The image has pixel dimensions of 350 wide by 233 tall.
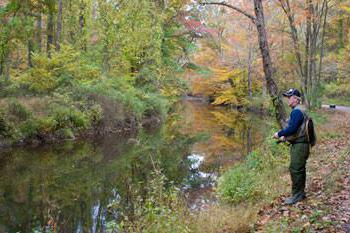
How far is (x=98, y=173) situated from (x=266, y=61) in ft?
21.5

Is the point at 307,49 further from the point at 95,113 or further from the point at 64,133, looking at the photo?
the point at 64,133

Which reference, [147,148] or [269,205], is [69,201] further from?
→ [147,148]

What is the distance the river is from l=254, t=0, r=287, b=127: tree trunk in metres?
3.12

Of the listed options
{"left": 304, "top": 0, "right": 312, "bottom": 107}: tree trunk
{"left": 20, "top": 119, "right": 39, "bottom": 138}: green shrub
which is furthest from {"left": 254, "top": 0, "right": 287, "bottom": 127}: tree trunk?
{"left": 20, "top": 119, "right": 39, "bottom": 138}: green shrub

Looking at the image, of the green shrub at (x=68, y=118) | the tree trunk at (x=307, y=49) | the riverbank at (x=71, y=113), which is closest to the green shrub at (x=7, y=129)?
the riverbank at (x=71, y=113)

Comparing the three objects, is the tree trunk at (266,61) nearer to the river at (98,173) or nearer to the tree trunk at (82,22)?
the river at (98,173)

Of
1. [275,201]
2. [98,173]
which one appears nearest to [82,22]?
[98,173]

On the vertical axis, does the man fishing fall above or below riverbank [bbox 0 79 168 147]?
above

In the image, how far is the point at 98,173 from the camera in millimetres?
12953

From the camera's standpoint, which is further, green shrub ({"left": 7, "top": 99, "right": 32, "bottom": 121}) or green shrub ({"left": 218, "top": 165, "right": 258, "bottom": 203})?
green shrub ({"left": 7, "top": 99, "right": 32, "bottom": 121})

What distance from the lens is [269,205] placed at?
7.38 m

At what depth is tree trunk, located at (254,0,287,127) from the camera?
439 inches

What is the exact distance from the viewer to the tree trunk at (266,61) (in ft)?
36.6

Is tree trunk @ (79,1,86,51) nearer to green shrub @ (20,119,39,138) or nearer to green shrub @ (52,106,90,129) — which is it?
green shrub @ (52,106,90,129)
